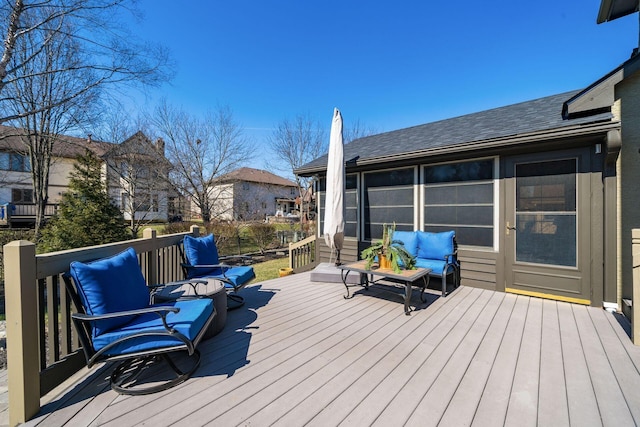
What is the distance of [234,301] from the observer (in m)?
3.78

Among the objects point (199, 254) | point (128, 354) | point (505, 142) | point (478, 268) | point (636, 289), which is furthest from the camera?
point (478, 268)

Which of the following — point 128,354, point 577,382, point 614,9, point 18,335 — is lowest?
point 577,382

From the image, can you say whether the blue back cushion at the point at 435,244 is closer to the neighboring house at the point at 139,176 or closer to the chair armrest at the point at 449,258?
the chair armrest at the point at 449,258

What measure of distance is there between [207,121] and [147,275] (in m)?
11.7

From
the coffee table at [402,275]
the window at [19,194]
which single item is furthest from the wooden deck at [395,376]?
the window at [19,194]

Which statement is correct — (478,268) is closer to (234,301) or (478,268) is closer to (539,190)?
(539,190)

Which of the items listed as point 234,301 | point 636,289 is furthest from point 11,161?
point 636,289

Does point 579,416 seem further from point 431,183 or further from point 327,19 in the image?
point 327,19

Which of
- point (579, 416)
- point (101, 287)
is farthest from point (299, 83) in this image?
point (579, 416)

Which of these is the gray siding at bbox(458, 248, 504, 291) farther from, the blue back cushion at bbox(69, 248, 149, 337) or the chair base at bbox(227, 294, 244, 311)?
the blue back cushion at bbox(69, 248, 149, 337)

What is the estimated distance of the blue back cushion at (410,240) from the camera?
4793 mm

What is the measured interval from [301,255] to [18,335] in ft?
16.9

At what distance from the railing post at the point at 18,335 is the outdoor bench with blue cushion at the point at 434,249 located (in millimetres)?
4173

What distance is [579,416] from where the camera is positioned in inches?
64.8
